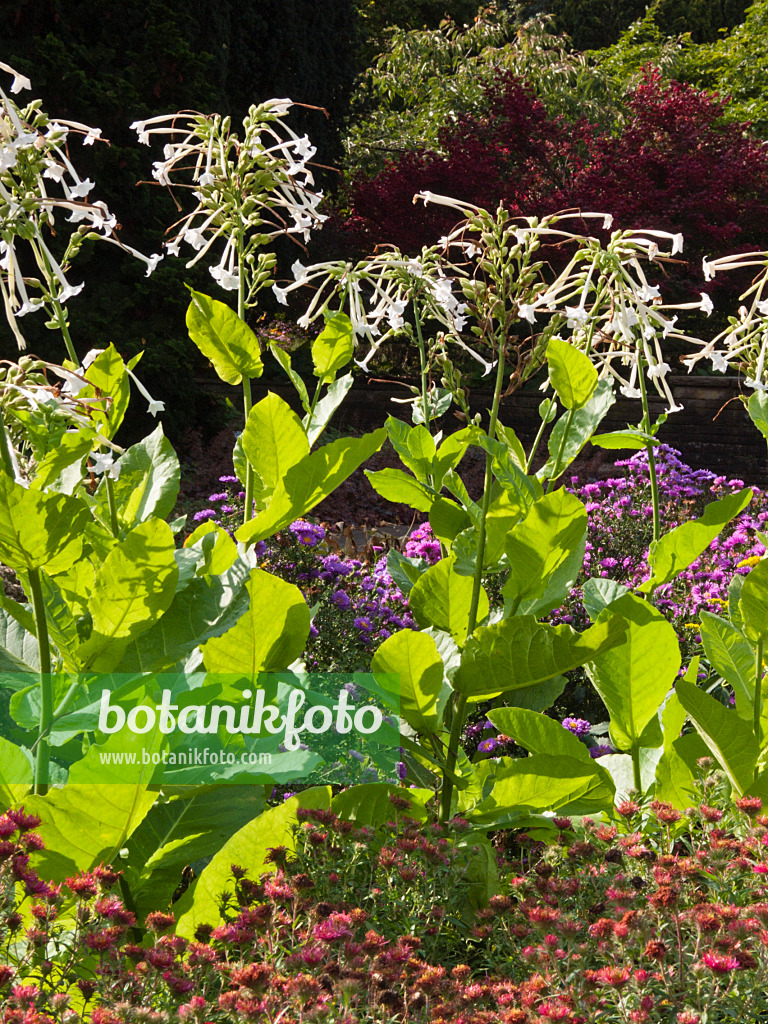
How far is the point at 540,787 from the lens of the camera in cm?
153

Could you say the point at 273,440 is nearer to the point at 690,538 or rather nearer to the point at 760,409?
the point at 690,538

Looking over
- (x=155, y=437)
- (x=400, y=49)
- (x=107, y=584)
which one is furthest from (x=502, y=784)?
(x=400, y=49)

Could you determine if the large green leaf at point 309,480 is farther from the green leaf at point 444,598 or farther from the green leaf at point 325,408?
the green leaf at point 444,598

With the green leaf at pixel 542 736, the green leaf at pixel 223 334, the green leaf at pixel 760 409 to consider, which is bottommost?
the green leaf at pixel 542 736

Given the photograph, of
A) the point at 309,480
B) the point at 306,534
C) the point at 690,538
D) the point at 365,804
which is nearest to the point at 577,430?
the point at 690,538

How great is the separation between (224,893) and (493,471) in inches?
33.2

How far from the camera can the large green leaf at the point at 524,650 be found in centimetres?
147

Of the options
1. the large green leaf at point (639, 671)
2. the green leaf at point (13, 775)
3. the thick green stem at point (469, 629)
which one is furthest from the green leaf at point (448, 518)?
the green leaf at point (13, 775)

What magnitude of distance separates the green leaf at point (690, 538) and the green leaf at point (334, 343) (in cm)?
72

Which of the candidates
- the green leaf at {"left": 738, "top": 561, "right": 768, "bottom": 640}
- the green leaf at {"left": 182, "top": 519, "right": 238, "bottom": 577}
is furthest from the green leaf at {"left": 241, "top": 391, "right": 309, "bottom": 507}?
the green leaf at {"left": 738, "top": 561, "right": 768, "bottom": 640}

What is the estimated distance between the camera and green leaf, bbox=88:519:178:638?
1.38 meters

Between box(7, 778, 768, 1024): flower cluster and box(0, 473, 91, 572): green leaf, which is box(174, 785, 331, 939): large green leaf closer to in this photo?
box(7, 778, 768, 1024): flower cluster

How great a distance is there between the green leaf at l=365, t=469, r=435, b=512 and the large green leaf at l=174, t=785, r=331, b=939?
0.72 metres

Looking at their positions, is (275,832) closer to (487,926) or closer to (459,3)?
(487,926)
